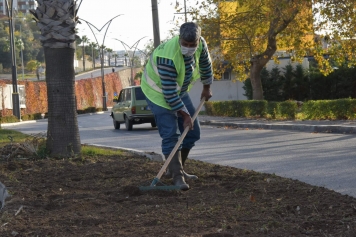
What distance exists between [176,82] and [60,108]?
410cm

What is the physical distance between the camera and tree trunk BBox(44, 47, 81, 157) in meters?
10.8

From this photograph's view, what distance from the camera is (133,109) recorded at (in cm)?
2333

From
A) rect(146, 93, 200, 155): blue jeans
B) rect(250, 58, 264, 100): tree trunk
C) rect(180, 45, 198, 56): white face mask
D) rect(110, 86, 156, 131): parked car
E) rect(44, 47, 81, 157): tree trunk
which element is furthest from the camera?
rect(250, 58, 264, 100): tree trunk

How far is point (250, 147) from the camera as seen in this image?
14.2 meters

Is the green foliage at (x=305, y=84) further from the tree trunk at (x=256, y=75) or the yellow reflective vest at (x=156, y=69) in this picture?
the yellow reflective vest at (x=156, y=69)

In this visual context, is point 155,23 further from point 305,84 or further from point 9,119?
point 9,119

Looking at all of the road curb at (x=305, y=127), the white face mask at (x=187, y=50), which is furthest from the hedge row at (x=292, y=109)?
the white face mask at (x=187, y=50)

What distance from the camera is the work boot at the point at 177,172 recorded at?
725cm

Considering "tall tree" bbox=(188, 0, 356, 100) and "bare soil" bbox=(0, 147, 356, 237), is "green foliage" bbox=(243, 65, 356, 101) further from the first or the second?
"bare soil" bbox=(0, 147, 356, 237)

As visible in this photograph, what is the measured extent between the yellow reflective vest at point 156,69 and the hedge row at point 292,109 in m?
14.1

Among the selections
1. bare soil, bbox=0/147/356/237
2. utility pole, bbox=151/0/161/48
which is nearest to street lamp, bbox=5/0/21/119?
utility pole, bbox=151/0/161/48

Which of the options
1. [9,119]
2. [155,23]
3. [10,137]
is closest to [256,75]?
[155,23]

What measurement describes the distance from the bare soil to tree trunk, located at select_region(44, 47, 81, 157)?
6.15 ft

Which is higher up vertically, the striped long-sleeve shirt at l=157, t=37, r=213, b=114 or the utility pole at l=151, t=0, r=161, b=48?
the utility pole at l=151, t=0, r=161, b=48
